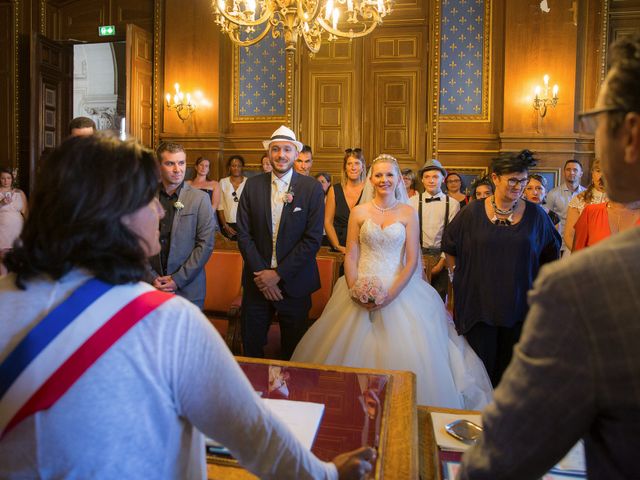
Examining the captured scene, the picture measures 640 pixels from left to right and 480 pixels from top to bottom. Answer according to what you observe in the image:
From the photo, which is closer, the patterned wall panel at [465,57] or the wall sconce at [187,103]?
the patterned wall panel at [465,57]

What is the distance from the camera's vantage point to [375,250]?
3734mm

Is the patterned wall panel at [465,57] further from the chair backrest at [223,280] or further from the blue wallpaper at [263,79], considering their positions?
the chair backrest at [223,280]

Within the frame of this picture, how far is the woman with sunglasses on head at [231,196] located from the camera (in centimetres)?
722

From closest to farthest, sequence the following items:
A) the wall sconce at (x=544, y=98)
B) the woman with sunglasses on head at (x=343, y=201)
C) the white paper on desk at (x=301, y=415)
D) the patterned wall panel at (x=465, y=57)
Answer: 1. the white paper on desk at (x=301, y=415)
2. the woman with sunglasses on head at (x=343, y=201)
3. the wall sconce at (x=544, y=98)
4. the patterned wall panel at (x=465, y=57)

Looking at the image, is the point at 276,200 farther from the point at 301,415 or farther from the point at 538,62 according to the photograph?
the point at 538,62

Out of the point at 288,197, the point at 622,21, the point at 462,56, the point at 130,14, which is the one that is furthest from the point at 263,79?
the point at 288,197

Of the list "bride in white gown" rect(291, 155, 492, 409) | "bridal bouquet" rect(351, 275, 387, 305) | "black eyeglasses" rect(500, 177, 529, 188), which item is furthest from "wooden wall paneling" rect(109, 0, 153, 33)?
"black eyeglasses" rect(500, 177, 529, 188)

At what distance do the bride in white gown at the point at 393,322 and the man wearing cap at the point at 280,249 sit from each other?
218 mm

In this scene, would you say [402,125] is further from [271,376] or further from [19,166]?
[271,376]

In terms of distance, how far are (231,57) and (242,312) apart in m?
6.09

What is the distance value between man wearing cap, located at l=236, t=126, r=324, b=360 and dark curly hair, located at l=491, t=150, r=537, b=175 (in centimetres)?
113

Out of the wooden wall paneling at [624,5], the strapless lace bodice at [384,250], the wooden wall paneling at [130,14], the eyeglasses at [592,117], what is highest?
the wooden wall paneling at [130,14]

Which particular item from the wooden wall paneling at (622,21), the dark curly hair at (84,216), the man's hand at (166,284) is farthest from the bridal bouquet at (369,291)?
the wooden wall paneling at (622,21)

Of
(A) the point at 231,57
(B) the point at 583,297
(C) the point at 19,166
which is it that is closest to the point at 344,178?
(A) the point at 231,57
